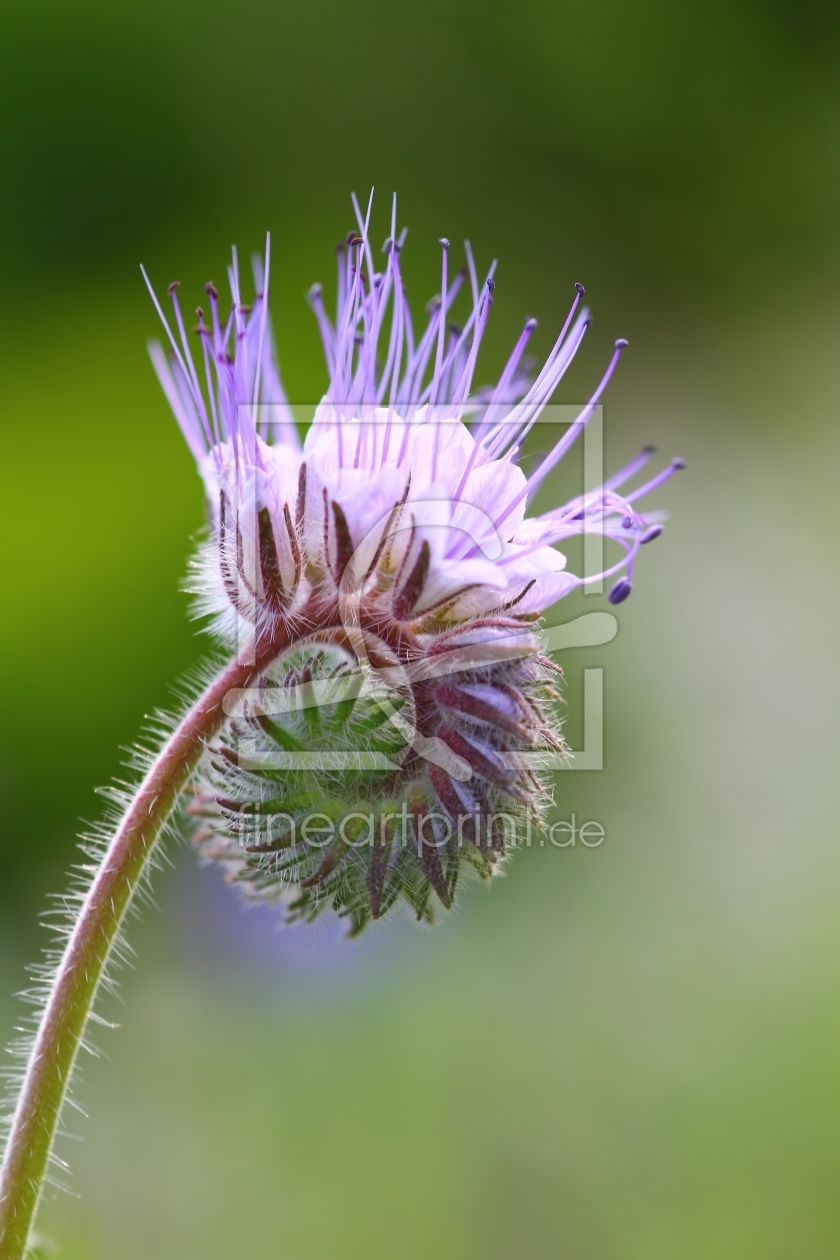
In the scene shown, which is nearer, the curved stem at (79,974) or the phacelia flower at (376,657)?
the curved stem at (79,974)

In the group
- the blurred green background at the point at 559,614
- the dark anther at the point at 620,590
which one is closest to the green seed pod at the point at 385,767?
the dark anther at the point at 620,590

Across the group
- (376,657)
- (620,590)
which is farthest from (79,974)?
(620,590)

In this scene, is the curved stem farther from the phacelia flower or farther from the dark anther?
the dark anther

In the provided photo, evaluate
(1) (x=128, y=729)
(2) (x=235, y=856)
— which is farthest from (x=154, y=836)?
(1) (x=128, y=729)

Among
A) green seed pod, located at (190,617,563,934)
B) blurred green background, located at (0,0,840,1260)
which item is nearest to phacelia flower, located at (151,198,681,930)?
green seed pod, located at (190,617,563,934)

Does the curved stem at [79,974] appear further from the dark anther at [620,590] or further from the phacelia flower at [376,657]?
the dark anther at [620,590]
